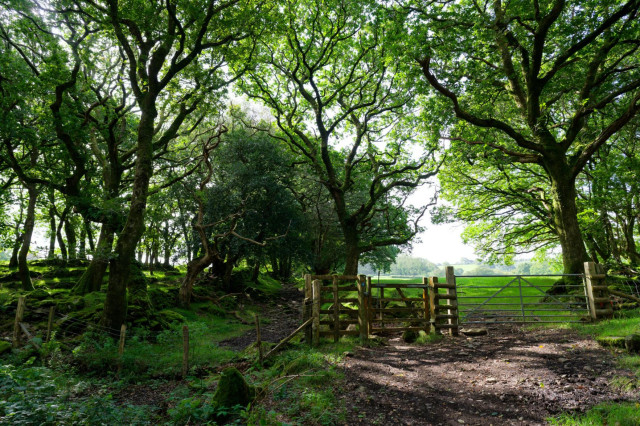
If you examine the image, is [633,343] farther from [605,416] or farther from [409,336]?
[409,336]

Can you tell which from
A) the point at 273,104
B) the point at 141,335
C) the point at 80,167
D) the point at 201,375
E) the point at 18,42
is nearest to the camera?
the point at 201,375

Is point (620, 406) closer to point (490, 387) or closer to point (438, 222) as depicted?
point (490, 387)

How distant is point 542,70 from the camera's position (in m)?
15.9

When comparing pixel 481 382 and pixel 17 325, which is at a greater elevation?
pixel 17 325

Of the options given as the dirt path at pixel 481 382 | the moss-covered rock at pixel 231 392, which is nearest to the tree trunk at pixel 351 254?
the dirt path at pixel 481 382

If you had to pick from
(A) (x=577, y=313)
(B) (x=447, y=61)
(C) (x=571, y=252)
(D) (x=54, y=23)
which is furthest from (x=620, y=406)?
(D) (x=54, y=23)

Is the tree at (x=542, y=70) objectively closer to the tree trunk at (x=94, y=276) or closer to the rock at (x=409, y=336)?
the rock at (x=409, y=336)

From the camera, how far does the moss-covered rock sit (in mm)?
5656

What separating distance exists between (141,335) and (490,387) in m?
11.3

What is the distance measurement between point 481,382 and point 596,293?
697 cm

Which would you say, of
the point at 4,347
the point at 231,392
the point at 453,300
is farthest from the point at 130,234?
the point at 453,300

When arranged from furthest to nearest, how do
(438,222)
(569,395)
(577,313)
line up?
1. (438,222)
2. (577,313)
3. (569,395)

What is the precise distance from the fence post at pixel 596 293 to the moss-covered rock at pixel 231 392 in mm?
10821

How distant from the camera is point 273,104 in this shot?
19297mm
